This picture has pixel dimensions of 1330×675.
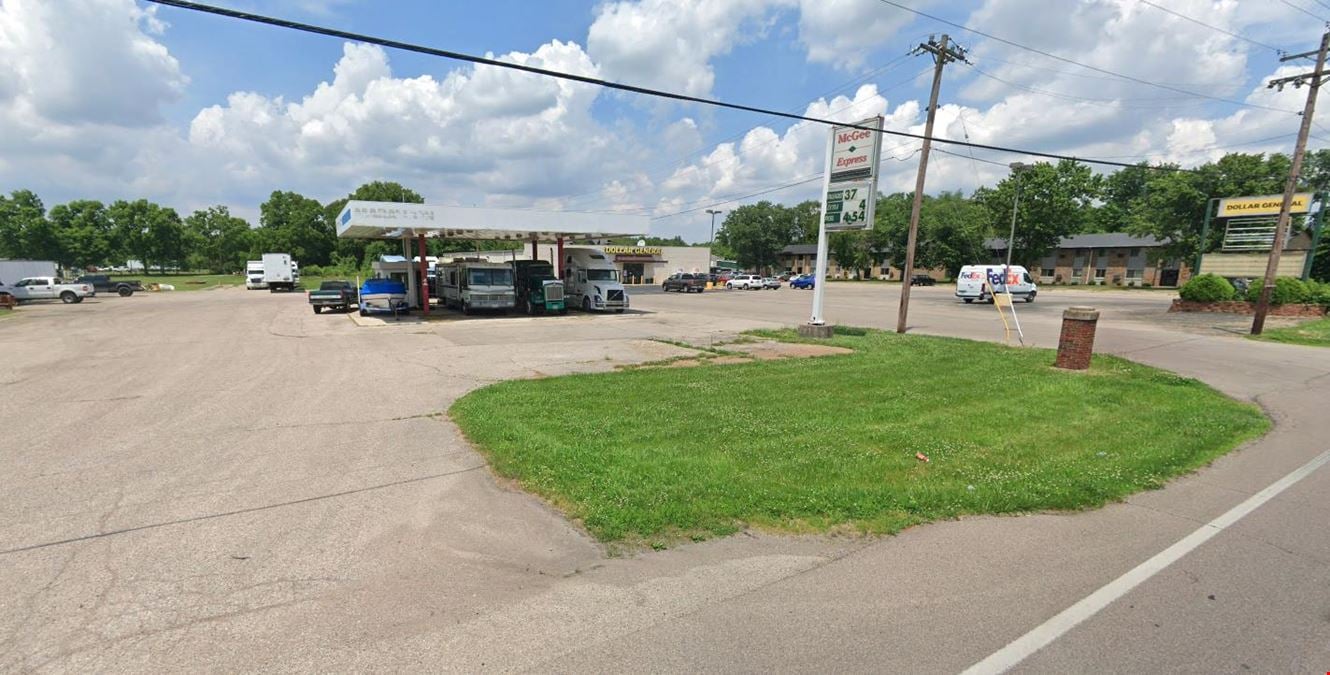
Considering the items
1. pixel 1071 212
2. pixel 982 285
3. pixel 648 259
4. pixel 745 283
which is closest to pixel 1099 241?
pixel 1071 212

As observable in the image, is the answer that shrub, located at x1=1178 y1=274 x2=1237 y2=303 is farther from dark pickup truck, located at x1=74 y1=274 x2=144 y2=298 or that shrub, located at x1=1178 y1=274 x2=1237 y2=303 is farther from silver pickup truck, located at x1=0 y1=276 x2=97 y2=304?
dark pickup truck, located at x1=74 y1=274 x2=144 y2=298

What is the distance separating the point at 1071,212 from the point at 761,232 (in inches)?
2047

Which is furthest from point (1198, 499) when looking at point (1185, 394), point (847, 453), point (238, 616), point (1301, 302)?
point (1301, 302)

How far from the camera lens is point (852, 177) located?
653 inches

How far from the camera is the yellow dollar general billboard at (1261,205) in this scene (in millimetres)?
27594

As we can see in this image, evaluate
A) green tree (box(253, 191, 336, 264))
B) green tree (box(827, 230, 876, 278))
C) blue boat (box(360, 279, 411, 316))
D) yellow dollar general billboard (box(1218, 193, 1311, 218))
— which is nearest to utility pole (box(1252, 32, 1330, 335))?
yellow dollar general billboard (box(1218, 193, 1311, 218))

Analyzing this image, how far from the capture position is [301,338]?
56.8 ft

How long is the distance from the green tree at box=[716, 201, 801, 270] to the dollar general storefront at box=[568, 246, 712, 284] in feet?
95.5

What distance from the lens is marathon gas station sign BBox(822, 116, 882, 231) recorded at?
52.3ft

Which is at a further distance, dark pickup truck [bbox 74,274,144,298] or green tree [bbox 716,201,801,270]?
green tree [bbox 716,201,801,270]

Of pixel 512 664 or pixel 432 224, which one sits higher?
pixel 432 224

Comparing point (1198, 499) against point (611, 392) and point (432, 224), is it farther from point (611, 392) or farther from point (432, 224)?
point (432, 224)

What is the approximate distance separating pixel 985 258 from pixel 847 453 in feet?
271

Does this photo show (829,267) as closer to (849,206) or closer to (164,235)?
(849,206)
